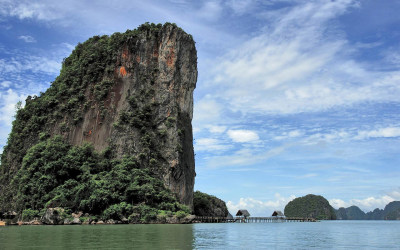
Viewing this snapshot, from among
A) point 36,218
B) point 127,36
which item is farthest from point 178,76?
point 36,218

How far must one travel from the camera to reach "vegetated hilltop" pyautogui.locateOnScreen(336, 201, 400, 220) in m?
129

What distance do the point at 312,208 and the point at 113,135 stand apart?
72.8 m

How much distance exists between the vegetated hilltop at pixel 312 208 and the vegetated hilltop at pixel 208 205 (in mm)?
45932

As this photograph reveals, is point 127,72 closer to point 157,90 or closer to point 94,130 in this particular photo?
point 157,90

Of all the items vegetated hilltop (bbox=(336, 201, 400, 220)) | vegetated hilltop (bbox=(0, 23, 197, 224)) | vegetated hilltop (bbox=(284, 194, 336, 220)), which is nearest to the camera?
vegetated hilltop (bbox=(0, 23, 197, 224))

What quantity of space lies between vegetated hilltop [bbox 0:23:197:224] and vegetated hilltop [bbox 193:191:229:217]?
1026 centimetres

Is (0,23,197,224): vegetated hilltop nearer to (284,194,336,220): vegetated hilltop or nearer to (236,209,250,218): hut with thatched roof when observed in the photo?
(236,209,250,218): hut with thatched roof

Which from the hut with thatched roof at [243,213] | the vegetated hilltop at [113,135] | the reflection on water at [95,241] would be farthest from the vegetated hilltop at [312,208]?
the reflection on water at [95,241]

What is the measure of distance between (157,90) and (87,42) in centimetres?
1929

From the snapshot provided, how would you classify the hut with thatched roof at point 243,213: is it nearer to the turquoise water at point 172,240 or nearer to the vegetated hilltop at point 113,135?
the vegetated hilltop at point 113,135

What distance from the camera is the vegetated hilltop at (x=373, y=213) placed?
423ft

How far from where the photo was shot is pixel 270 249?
13328 millimetres

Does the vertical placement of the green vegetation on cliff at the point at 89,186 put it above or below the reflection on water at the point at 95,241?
above

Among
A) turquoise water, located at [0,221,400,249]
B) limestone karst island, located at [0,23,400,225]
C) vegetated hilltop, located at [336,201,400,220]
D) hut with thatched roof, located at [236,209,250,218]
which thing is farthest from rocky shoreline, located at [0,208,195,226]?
vegetated hilltop, located at [336,201,400,220]
